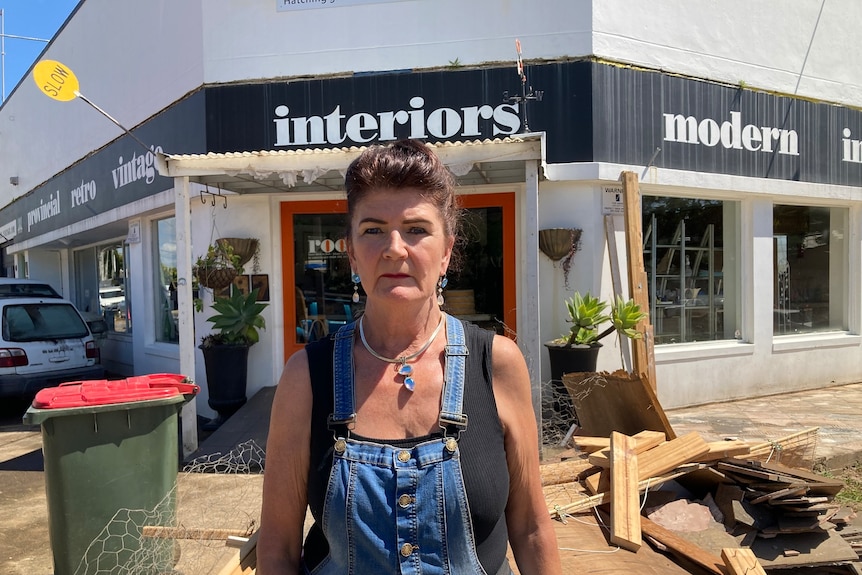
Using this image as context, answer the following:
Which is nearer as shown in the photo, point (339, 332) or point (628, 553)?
point (339, 332)

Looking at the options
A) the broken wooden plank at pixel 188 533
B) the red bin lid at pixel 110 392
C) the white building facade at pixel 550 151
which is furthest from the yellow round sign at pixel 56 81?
the broken wooden plank at pixel 188 533

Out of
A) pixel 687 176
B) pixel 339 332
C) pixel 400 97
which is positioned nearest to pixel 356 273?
pixel 339 332

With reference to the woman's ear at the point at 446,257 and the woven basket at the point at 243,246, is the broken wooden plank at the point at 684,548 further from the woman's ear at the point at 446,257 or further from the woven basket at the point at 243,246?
the woven basket at the point at 243,246

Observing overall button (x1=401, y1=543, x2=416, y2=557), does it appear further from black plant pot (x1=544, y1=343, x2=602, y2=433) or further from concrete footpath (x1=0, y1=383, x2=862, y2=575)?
black plant pot (x1=544, y1=343, x2=602, y2=433)

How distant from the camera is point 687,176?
6789 millimetres

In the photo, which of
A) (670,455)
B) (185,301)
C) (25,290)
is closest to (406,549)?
(670,455)

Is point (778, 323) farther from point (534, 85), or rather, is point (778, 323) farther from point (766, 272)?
point (534, 85)

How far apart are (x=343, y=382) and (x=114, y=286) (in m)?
11.8

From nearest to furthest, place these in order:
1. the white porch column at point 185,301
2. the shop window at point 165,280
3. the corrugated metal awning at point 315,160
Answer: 1. the corrugated metal awning at point 315,160
2. the white porch column at point 185,301
3. the shop window at point 165,280

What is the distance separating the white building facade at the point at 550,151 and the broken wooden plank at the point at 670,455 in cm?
133

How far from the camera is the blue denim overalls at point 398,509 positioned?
1.34 m

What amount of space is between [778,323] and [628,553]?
20.4 ft

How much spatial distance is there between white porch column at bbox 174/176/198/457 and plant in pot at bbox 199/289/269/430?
924mm

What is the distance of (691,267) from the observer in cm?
745
